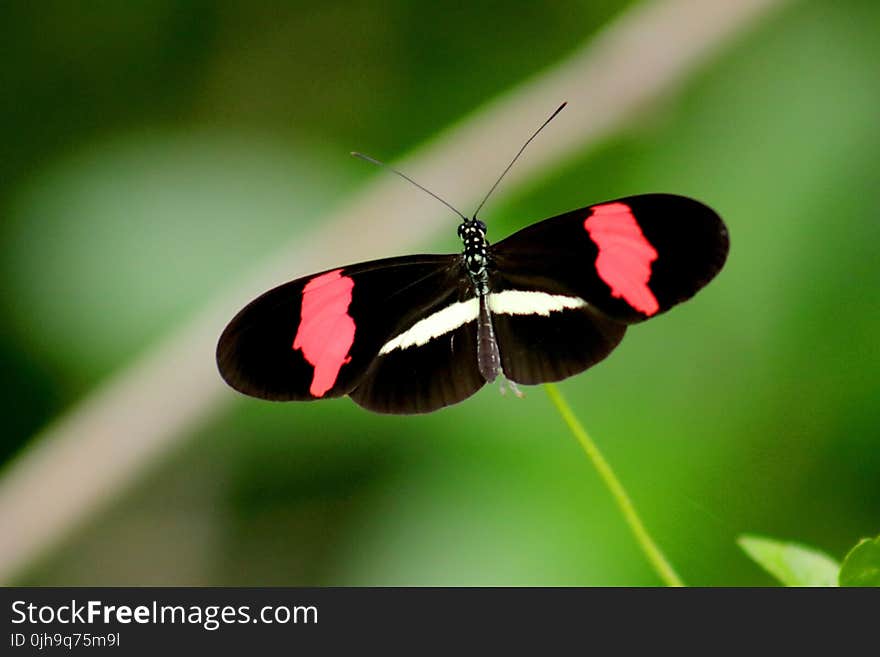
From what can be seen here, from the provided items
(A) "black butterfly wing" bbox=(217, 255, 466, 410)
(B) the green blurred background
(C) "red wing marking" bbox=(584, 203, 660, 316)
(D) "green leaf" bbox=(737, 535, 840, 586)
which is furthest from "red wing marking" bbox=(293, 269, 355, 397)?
(B) the green blurred background

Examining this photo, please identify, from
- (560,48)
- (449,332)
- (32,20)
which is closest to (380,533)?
(449,332)

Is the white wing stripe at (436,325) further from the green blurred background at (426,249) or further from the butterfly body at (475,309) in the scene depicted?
the green blurred background at (426,249)

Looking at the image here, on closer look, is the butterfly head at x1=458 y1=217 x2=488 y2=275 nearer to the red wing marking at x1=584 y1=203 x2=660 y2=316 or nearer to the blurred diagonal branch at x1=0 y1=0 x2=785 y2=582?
the red wing marking at x1=584 y1=203 x2=660 y2=316

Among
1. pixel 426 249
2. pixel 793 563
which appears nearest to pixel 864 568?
pixel 793 563

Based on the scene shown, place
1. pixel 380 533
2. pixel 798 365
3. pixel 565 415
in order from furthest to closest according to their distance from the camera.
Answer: pixel 380 533 < pixel 798 365 < pixel 565 415

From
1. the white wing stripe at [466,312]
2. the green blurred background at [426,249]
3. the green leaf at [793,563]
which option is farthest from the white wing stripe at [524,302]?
the green blurred background at [426,249]

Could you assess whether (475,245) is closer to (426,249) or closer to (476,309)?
(476,309)

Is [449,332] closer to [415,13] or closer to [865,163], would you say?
[865,163]
